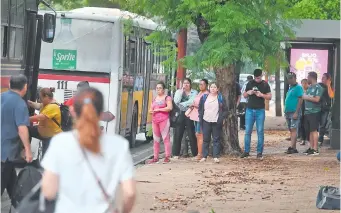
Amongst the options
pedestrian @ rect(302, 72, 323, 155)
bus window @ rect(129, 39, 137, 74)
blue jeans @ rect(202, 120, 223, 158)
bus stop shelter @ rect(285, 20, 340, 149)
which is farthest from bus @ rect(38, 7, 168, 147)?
bus stop shelter @ rect(285, 20, 340, 149)

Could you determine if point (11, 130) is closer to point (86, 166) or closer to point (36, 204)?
point (36, 204)

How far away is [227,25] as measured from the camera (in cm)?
1781

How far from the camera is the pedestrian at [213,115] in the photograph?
18422 millimetres

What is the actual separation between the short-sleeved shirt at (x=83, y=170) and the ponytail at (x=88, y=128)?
54 mm

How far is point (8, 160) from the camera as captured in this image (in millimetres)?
10703

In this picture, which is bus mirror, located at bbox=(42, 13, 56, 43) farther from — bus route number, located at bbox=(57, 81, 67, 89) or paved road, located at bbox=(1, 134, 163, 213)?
bus route number, located at bbox=(57, 81, 67, 89)

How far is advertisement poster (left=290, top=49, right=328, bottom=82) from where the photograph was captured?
28328mm

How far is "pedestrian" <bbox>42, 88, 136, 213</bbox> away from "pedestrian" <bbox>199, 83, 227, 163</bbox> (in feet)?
41.7

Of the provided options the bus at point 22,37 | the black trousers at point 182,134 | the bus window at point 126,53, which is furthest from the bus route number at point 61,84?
the bus at point 22,37

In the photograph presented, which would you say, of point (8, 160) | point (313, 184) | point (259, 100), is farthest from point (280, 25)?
point (8, 160)

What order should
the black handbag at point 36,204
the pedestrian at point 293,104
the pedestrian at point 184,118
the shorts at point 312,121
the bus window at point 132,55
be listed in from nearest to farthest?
the black handbag at point 36,204 < the pedestrian at point 184,118 < the shorts at point 312,121 < the pedestrian at point 293,104 < the bus window at point 132,55

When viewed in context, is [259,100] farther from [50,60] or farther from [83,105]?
[83,105]

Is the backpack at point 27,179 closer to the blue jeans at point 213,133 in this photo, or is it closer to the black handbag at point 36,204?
the black handbag at point 36,204

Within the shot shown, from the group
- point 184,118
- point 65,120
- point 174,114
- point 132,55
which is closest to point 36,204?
point 65,120
